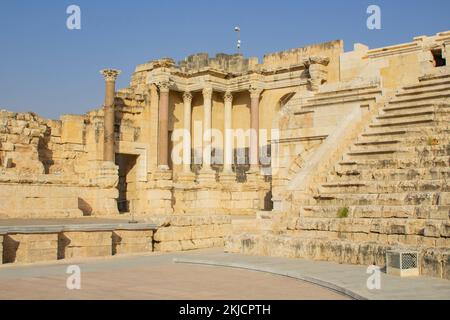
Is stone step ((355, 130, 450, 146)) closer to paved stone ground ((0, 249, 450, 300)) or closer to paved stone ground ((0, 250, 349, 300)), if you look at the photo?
paved stone ground ((0, 249, 450, 300))

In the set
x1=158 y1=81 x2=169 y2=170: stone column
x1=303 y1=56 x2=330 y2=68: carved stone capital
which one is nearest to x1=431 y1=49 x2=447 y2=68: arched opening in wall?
x1=303 y1=56 x2=330 y2=68: carved stone capital

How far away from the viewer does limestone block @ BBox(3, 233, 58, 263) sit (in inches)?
395

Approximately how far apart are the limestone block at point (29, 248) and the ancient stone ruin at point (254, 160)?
0.02 metres

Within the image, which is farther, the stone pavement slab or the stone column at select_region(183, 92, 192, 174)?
the stone column at select_region(183, 92, 192, 174)

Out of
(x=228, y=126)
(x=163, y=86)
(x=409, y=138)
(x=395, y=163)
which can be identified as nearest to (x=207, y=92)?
(x=228, y=126)

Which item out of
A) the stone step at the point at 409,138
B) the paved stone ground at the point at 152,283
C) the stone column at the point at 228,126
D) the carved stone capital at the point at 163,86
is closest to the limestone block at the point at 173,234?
the paved stone ground at the point at 152,283

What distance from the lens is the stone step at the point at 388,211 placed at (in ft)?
29.1

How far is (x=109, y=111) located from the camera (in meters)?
26.1

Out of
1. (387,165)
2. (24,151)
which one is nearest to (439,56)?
(387,165)

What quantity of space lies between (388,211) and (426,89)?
616 cm

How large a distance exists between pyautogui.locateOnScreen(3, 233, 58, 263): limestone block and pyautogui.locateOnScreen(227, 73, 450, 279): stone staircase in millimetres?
3241

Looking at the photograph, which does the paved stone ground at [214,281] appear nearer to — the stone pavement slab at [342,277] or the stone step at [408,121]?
the stone pavement slab at [342,277]

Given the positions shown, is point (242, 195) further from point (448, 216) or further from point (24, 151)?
point (448, 216)
